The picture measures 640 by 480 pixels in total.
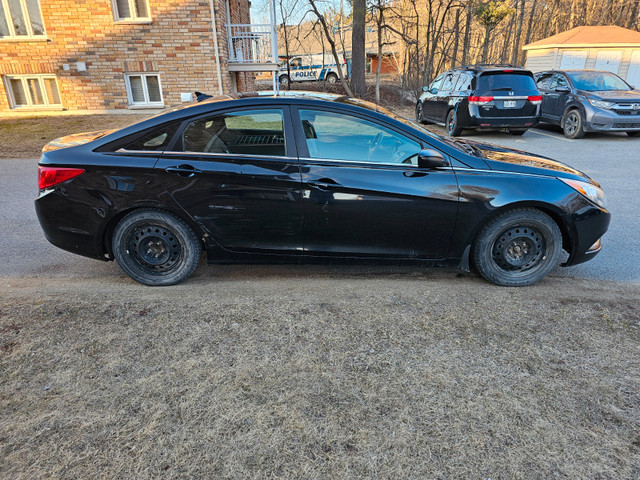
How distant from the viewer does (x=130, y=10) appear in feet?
42.1

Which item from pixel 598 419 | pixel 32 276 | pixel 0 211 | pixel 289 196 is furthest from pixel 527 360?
pixel 0 211

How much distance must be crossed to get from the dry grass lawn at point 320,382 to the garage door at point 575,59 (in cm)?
1833

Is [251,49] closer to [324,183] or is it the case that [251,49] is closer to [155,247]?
[155,247]

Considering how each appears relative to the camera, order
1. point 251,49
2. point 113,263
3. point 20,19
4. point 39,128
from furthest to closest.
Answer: point 251,49
point 20,19
point 39,128
point 113,263

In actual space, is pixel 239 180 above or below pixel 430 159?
below

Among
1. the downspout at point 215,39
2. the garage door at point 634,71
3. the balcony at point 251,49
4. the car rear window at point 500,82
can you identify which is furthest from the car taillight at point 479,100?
the garage door at point 634,71

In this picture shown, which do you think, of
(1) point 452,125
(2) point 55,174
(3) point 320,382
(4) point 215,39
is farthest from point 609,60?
(2) point 55,174

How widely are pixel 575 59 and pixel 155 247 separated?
20.2 meters

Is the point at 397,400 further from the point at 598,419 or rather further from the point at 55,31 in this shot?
the point at 55,31

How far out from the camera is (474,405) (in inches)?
91.0

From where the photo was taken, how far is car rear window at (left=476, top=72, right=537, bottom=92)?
34.3ft

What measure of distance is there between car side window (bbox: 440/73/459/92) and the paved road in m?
3.08

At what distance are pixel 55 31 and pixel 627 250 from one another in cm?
1518

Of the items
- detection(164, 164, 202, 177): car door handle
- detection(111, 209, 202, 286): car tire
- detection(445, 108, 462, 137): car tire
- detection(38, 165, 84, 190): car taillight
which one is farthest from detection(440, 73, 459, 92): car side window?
detection(38, 165, 84, 190): car taillight
